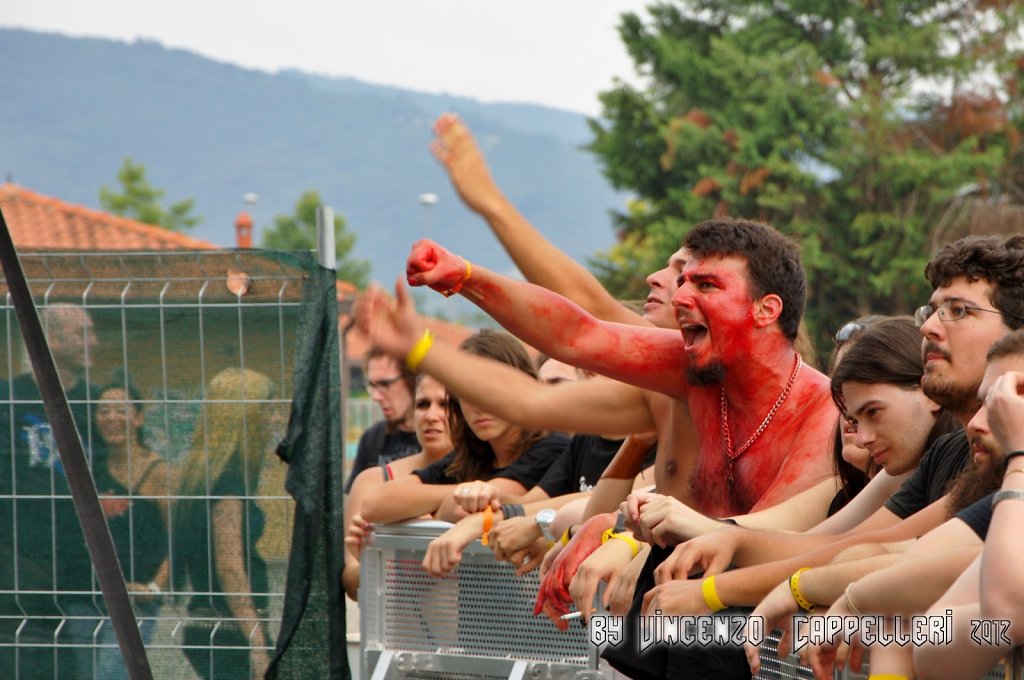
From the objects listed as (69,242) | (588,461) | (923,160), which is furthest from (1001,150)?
(588,461)

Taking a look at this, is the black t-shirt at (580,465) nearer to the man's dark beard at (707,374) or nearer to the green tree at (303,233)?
the man's dark beard at (707,374)

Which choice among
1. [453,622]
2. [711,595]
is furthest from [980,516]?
[453,622]

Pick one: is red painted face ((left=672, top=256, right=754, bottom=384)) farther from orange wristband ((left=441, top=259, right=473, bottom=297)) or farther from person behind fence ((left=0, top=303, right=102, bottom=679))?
person behind fence ((left=0, top=303, right=102, bottom=679))

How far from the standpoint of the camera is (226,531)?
17.3 feet

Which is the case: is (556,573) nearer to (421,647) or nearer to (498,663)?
(498,663)

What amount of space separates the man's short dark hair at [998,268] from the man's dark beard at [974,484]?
15.8 inches

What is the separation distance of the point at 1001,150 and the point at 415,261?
3221 centimetres

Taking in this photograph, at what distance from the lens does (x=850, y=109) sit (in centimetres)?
3372

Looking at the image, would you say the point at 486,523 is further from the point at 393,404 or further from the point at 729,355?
the point at 393,404

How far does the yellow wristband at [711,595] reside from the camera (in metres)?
3.14

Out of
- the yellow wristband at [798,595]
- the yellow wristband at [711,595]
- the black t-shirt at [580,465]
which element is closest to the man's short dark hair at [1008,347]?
the yellow wristband at [798,595]

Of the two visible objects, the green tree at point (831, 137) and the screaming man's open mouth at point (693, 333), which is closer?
the screaming man's open mouth at point (693, 333)

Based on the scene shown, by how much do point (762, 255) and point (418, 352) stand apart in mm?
1064

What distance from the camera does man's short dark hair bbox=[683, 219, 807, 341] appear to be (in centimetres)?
379
